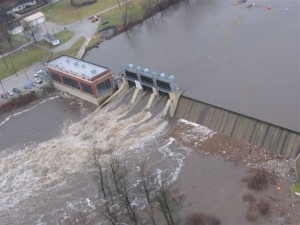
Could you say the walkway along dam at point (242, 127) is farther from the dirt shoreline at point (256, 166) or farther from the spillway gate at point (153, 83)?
the spillway gate at point (153, 83)

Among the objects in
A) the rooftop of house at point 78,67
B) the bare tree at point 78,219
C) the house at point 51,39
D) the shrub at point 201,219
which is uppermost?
the rooftop of house at point 78,67

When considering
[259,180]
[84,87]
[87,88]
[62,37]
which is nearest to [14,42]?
[62,37]

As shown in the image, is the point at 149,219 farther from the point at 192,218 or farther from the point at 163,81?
the point at 163,81

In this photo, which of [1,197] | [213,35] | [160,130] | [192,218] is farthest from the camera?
[213,35]

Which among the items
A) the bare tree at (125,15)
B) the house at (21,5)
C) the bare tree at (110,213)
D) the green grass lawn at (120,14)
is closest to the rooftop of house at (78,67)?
the green grass lawn at (120,14)

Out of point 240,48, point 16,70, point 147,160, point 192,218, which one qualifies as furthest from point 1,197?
point 240,48

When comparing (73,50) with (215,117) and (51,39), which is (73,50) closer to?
(51,39)
